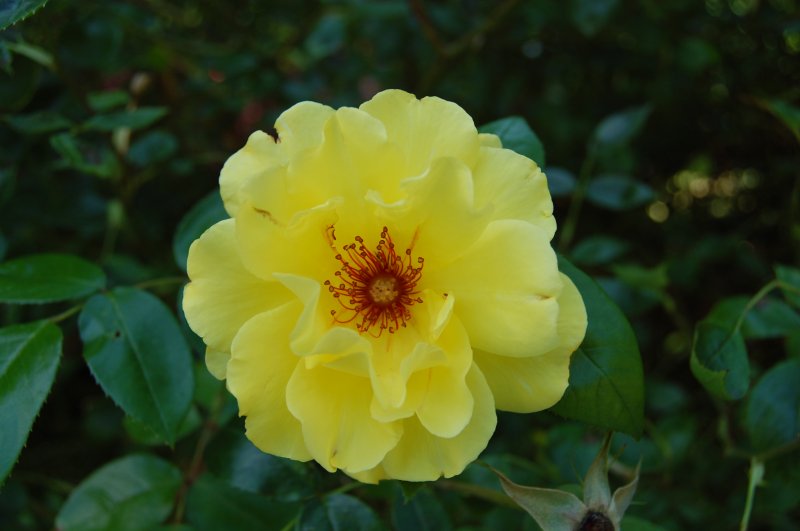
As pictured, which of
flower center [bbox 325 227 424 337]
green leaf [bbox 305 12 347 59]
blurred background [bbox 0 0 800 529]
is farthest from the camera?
green leaf [bbox 305 12 347 59]

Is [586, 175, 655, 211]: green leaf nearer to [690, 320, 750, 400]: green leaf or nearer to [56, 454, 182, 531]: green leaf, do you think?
[690, 320, 750, 400]: green leaf

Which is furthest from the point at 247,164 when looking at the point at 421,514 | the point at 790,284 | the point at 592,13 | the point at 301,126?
the point at 592,13

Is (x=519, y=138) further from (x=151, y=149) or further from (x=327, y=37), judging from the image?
(x=327, y=37)

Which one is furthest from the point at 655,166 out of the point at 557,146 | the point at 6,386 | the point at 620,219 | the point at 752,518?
the point at 6,386

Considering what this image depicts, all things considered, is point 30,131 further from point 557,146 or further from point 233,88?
point 557,146

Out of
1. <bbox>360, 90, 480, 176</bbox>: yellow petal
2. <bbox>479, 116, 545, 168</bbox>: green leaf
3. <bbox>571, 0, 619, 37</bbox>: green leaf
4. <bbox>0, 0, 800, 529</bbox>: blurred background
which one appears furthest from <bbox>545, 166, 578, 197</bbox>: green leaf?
<bbox>360, 90, 480, 176</bbox>: yellow petal

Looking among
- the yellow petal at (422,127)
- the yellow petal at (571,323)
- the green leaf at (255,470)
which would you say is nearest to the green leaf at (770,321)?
the yellow petal at (571,323)
